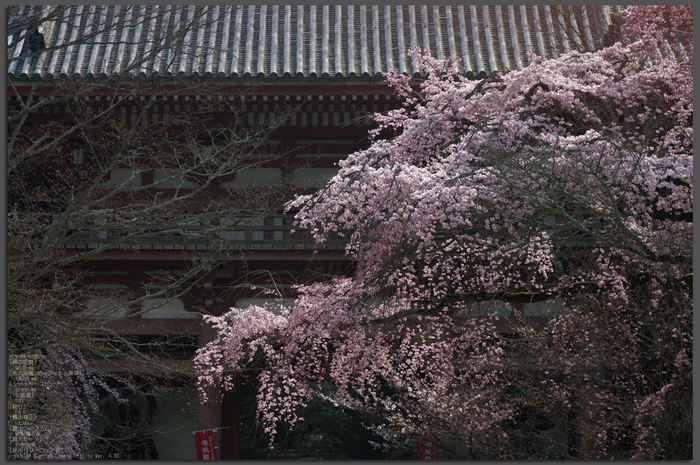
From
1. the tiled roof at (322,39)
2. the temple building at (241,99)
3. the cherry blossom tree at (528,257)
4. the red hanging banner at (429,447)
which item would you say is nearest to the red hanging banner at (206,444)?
the temple building at (241,99)

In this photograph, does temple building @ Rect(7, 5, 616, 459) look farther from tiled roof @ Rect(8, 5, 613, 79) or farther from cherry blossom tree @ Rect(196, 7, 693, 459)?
cherry blossom tree @ Rect(196, 7, 693, 459)

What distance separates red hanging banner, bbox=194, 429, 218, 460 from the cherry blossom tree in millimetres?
632

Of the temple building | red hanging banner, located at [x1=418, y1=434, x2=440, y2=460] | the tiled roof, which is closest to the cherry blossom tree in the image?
red hanging banner, located at [x1=418, y1=434, x2=440, y2=460]

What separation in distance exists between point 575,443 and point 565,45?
3947mm

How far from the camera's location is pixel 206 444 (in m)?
6.38

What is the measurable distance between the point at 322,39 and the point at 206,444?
4208mm

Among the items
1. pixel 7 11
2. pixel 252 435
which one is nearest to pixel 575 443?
pixel 252 435

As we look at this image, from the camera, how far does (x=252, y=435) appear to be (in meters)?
8.08

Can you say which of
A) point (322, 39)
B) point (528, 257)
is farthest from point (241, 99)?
point (528, 257)

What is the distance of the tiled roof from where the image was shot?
6426 millimetres

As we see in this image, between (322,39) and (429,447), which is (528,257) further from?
(322,39)

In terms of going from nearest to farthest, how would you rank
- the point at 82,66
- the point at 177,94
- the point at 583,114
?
the point at 583,114 < the point at 177,94 < the point at 82,66

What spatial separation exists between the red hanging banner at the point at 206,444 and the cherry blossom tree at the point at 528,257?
0.63 m

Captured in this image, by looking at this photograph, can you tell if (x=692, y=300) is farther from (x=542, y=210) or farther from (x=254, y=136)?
(x=254, y=136)
